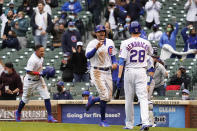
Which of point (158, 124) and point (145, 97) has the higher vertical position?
point (145, 97)

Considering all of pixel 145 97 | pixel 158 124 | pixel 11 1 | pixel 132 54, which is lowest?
pixel 158 124

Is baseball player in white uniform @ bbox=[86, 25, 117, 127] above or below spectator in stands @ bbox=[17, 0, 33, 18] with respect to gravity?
below

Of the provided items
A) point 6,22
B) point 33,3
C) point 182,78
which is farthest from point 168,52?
point 33,3

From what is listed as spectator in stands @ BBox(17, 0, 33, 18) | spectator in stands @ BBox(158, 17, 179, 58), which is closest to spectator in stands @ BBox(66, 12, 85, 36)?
spectator in stands @ BBox(17, 0, 33, 18)

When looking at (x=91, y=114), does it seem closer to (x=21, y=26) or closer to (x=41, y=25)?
(x=41, y=25)

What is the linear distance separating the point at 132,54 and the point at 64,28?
10.7m

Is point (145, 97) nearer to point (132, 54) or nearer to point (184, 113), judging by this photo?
point (132, 54)

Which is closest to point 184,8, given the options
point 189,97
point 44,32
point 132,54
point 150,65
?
point 44,32

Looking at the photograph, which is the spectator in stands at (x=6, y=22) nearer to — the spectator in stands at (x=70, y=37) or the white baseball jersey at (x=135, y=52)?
the spectator in stands at (x=70, y=37)

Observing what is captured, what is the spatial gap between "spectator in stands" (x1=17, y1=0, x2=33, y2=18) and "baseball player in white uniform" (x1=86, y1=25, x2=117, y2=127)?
10.8m

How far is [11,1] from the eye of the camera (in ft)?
82.1

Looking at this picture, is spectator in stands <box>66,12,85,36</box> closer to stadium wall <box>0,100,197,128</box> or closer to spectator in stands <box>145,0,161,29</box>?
spectator in stands <box>145,0,161,29</box>

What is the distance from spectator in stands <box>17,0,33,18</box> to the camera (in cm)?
2397

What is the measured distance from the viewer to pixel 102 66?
44.0 feet
